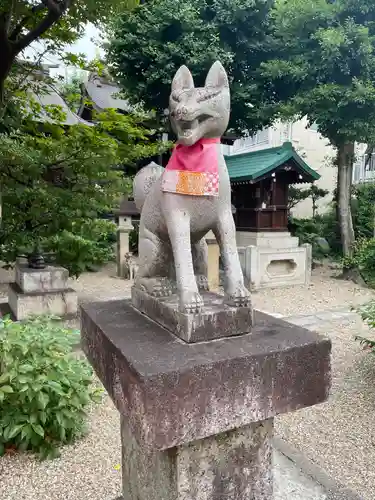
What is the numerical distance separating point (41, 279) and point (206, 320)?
4799 millimetres

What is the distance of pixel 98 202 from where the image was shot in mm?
6258

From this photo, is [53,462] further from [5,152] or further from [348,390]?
[5,152]

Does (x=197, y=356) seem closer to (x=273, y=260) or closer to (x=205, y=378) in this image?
(x=205, y=378)

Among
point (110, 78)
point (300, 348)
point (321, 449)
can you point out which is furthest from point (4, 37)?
point (110, 78)

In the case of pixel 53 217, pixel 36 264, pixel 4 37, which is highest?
pixel 4 37

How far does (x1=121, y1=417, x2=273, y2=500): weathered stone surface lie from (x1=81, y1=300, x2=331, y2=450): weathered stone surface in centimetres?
25

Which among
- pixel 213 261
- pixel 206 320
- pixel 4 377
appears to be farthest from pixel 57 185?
pixel 206 320

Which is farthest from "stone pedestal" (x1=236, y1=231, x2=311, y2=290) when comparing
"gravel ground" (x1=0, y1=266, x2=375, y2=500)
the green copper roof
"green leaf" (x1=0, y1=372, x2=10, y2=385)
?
"green leaf" (x1=0, y1=372, x2=10, y2=385)

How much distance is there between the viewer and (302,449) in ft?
10.0

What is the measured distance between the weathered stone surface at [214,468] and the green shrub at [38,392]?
1.23 m

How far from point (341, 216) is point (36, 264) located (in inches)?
336

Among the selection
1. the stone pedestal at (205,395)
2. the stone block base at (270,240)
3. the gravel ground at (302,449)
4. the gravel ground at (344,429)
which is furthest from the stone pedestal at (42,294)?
the stone block base at (270,240)

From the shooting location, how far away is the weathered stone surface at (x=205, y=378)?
127 centimetres

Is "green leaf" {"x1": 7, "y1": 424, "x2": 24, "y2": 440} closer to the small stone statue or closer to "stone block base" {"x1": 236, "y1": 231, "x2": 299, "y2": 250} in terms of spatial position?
the small stone statue
